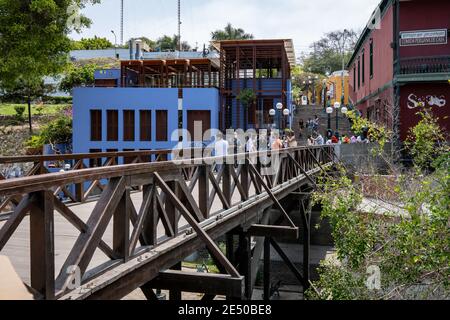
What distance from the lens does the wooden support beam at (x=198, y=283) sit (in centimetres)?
513

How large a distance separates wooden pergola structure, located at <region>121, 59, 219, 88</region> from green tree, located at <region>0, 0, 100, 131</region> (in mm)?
15149

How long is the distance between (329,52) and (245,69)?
4890 cm

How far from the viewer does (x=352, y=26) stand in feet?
263

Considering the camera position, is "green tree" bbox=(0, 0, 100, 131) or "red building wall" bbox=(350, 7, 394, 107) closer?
"green tree" bbox=(0, 0, 100, 131)

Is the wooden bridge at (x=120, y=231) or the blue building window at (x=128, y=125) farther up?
the blue building window at (x=128, y=125)

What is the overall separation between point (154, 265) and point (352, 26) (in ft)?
269

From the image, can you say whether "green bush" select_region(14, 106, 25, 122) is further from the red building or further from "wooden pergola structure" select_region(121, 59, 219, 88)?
the red building

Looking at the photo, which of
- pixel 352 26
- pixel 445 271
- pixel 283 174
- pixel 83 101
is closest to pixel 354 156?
pixel 283 174

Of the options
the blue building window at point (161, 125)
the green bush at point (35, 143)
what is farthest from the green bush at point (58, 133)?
the blue building window at point (161, 125)

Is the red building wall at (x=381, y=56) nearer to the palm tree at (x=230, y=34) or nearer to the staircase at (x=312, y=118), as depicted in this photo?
the staircase at (x=312, y=118)

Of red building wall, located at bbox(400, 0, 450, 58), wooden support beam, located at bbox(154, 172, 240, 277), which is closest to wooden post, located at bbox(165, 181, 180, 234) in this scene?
wooden support beam, located at bbox(154, 172, 240, 277)

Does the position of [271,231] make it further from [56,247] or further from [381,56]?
[381,56]

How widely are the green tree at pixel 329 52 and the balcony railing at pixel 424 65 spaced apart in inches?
2224

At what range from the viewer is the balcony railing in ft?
64.0
